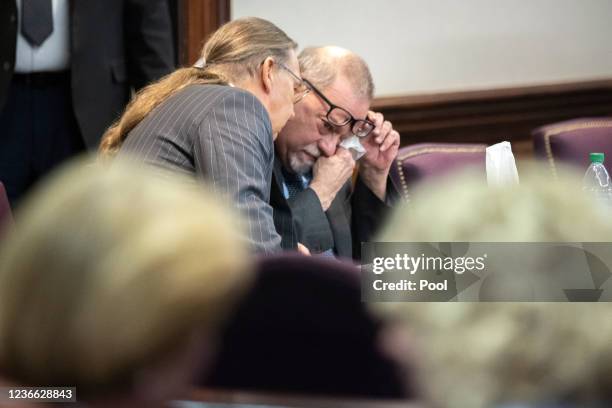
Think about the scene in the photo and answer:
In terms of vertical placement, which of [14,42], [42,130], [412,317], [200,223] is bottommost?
[42,130]

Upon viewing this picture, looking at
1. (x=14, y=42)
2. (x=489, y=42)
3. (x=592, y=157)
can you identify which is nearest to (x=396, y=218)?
(x=592, y=157)

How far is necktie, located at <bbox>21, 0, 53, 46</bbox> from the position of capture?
11.3 feet

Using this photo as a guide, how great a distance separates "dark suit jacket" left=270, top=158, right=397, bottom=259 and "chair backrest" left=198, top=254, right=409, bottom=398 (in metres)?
1.47

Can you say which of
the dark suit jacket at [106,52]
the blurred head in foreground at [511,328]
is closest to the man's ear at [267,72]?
the dark suit jacket at [106,52]

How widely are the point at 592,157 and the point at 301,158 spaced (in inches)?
31.9

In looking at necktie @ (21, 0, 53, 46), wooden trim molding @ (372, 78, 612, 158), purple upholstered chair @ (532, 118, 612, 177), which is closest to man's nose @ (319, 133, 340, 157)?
purple upholstered chair @ (532, 118, 612, 177)

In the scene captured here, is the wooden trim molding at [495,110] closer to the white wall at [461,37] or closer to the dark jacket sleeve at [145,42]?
the white wall at [461,37]

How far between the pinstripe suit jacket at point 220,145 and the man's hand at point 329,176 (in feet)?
2.22

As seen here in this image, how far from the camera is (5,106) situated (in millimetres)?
3508

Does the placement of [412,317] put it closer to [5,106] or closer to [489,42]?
[5,106]

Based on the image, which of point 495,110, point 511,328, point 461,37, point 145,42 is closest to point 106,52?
point 145,42

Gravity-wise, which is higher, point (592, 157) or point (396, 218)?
point (396, 218)

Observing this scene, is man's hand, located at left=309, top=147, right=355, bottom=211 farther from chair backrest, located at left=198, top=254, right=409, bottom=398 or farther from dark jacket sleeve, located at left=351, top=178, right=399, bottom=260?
chair backrest, located at left=198, top=254, right=409, bottom=398

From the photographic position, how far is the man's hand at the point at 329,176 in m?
3.06
